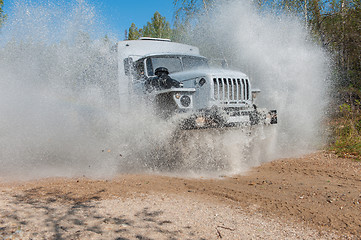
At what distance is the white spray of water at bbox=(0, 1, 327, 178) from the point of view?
6270 mm

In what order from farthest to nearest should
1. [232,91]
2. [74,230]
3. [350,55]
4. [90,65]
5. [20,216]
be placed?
[350,55]
[90,65]
[232,91]
[20,216]
[74,230]

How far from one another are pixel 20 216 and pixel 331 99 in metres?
10.8

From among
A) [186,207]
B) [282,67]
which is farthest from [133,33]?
[186,207]

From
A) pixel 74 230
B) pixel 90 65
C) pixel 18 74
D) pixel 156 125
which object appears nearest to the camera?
pixel 74 230

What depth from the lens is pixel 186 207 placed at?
392 centimetres

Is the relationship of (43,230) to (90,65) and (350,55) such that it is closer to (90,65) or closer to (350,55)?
(90,65)

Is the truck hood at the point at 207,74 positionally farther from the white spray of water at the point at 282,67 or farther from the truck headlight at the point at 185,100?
the white spray of water at the point at 282,67

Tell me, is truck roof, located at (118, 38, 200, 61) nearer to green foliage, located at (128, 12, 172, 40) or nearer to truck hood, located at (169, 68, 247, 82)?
truck hood, located at (169, 68, 247, 82)

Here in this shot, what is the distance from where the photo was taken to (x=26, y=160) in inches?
268

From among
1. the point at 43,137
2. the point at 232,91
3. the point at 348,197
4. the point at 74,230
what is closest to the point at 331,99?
the point at 232,91

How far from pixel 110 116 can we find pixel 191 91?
2258 mm

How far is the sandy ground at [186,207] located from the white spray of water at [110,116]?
75 cm

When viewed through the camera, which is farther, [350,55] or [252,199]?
[350,55]

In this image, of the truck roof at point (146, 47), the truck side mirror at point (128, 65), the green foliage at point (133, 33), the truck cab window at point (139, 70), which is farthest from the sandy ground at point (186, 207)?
the green foliage at point (133, 33)
